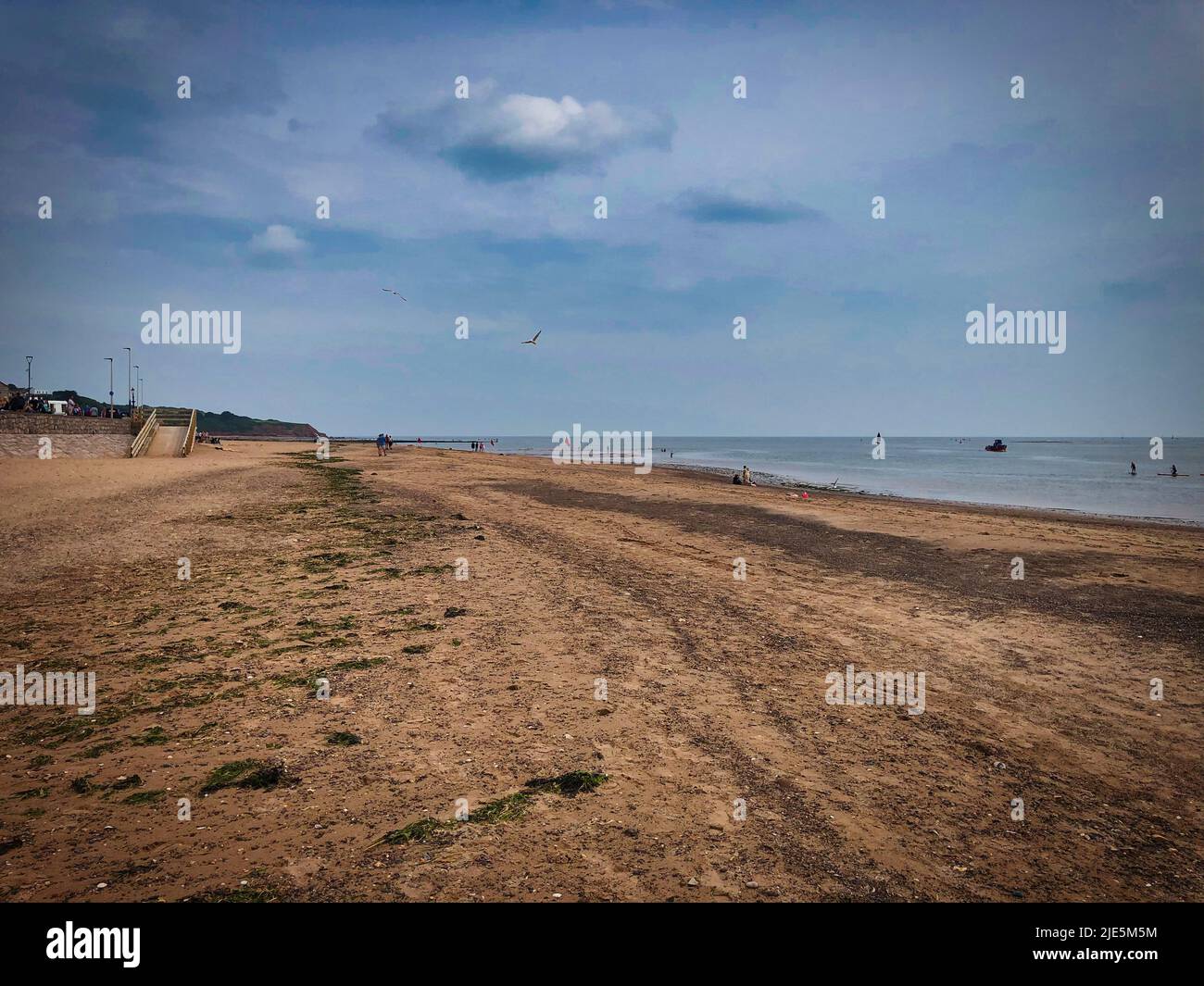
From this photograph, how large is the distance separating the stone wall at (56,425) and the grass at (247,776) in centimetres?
4249

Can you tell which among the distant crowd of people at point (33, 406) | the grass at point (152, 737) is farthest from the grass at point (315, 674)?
the distant crowd of people at point (33, 406)

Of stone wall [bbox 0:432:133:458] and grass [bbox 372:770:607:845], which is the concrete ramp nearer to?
stone wall [bbox 0:432:133:458]

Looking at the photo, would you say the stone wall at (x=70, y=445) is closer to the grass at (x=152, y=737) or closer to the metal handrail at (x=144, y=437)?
the metal handrail at (x=144, y=437)

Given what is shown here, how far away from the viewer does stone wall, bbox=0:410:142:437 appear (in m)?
36.4

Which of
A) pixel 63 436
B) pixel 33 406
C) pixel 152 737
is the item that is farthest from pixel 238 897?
pixel 33 406

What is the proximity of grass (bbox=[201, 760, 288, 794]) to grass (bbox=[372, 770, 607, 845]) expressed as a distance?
157cm

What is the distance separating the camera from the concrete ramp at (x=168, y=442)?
43.0m

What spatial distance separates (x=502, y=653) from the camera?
9594 mm

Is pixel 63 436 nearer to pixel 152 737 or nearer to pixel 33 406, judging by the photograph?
pixel 33 406
